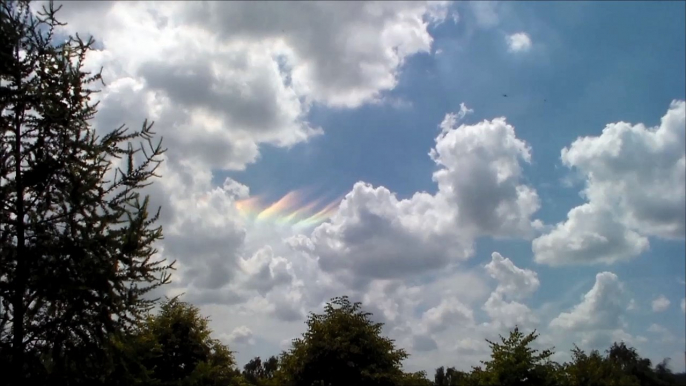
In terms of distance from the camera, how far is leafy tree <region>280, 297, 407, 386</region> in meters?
23.3

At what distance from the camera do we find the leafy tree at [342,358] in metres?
23.3

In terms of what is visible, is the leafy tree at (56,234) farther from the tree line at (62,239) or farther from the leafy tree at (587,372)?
the leafy tree at (587,372)

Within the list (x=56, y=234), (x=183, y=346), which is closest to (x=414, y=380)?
(x=183, y=346)

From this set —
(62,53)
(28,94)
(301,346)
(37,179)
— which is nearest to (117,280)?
(37,179)

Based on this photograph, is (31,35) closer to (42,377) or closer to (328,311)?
(42,377)

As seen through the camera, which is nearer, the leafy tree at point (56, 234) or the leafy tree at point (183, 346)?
the leafy tree at point (56, 234)

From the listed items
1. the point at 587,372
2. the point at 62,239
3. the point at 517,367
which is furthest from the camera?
the point at 587,372

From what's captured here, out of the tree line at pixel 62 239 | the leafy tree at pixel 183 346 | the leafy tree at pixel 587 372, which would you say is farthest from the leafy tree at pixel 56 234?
the leafy tree at pixel 587 372

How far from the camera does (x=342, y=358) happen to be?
2359cm

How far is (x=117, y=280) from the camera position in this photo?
8.96 meters

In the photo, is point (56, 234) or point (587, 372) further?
point (587, 372)

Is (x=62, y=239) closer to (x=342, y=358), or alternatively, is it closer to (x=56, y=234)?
(x=56, y=234)

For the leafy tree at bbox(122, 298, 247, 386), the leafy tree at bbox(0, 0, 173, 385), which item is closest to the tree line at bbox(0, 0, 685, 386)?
the leafy tree at bbox(0, 0, 173, 385)

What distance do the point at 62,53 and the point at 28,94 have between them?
3.22 feet
